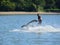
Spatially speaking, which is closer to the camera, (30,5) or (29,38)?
(29,38)

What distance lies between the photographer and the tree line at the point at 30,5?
99688 mm

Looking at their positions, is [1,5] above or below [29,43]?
below

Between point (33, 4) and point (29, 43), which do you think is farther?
point (33, 4)

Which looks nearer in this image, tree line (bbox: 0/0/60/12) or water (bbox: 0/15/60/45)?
water (bbox: 0/15/60/45)

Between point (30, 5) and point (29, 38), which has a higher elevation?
point (29, 38)

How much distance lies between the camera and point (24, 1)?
110 metres

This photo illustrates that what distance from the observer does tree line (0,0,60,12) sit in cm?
9969

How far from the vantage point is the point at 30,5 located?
10381cm

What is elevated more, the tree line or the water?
the water

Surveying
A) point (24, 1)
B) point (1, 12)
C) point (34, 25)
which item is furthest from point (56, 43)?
point (24, 1)

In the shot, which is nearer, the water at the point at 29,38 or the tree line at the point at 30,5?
the water at the point at 29,38

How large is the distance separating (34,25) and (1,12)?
188 feet

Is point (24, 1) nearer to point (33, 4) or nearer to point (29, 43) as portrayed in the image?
point (33, 4)

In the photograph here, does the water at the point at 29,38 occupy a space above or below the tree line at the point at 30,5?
above
